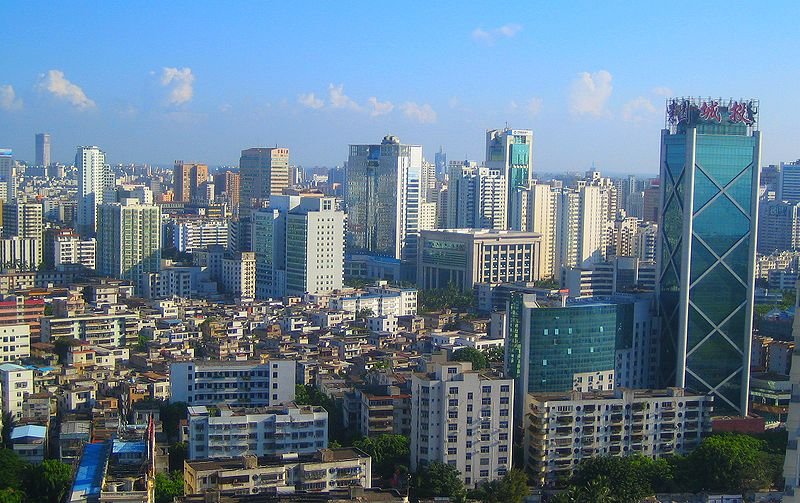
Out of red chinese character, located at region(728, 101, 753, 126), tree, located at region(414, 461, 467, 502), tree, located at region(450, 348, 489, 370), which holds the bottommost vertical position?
tree, located at region(414, 461, 467, 502)

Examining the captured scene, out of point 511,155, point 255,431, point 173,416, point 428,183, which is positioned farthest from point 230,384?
point 428,183

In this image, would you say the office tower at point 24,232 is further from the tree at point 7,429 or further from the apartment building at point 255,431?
the apartment building at point 255,431

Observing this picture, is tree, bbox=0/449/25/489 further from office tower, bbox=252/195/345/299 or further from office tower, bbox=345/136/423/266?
office tower, bbox=345/136/423/266

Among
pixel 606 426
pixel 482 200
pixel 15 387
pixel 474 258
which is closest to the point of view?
pixel 606 426

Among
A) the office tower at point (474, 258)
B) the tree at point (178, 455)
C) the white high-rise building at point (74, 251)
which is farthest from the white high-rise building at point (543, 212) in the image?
the tree at point (178, 455)

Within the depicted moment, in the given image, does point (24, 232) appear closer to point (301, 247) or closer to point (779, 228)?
point (301, 247)

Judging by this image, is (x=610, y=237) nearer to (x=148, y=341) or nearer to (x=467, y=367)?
(x=148, y=341)

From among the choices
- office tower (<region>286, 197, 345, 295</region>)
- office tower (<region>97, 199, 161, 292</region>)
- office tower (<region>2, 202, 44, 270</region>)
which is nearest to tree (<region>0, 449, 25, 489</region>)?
office tower (<region>286, 197, 345, 295</region>)
